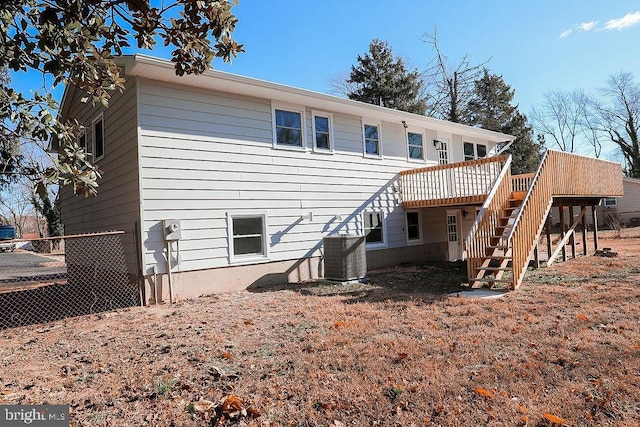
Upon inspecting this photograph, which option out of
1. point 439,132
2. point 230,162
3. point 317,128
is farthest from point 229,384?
point 439,132

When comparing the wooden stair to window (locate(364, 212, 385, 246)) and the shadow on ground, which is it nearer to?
the shadow on ground

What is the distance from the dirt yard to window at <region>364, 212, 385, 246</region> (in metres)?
4.39

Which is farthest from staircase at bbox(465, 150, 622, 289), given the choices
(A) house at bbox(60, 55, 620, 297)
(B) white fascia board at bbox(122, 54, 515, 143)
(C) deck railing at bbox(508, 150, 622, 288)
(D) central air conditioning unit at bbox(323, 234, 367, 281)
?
(B) white fascia board at bbox(122, 54, 515, 143)

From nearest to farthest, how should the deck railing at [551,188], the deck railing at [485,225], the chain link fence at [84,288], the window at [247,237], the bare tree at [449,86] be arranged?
the chain link fence at [84,288]
the deck railing at [551,188]
the deck railing at [485,225]
the window at [247,237]
the bare tree at [449,86]

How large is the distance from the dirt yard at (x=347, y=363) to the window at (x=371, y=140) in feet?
18.4

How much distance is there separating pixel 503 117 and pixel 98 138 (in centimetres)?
2806

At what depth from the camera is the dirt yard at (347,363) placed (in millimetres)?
3057

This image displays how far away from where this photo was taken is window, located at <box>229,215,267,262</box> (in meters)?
8.67

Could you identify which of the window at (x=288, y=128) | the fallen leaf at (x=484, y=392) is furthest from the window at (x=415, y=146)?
the fallen leaf at (x=484, y=392)

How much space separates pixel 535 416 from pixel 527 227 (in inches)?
234

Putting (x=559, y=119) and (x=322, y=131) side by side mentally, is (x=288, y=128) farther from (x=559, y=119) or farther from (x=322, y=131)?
(x=559, y=119)

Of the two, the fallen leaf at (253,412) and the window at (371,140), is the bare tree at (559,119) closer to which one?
the window at (371,140)

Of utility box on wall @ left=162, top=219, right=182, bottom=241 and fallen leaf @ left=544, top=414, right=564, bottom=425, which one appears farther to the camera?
utility box on wall @ left=162, top=219, right=182, bottom=241

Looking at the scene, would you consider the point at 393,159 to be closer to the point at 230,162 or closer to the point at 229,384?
the point at 230,162
